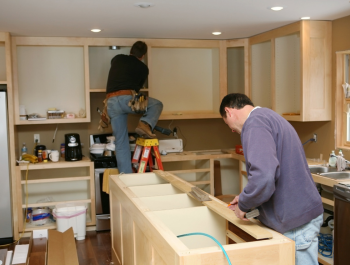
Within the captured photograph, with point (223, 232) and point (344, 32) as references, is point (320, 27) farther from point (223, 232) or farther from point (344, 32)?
point (223, 232)

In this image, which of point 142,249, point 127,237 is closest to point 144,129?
point 127,237

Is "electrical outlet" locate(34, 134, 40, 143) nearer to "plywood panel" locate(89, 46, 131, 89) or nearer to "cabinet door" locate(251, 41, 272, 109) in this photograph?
"plywood panel" locate(89, 46, 131, 89)

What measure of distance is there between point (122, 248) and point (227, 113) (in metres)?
1.57

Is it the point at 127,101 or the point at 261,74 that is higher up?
the point at 261,74

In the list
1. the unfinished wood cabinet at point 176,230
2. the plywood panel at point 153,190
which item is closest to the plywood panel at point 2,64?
the unfinished wood cabinet at point 176,230

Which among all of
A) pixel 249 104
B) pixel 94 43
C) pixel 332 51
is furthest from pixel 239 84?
pixel 249 104

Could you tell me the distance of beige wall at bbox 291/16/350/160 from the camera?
403cm

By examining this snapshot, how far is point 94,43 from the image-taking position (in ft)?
16.0

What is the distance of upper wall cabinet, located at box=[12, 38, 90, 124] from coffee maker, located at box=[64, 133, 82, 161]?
0.21m

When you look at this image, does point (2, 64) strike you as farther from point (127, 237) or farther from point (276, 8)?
point (276, 8)

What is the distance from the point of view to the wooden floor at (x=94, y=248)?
402 centimetres

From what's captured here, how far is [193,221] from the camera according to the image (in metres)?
2.46

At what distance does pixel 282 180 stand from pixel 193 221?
0.70 metres

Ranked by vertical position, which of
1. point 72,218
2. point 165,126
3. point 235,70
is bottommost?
point 72,218
